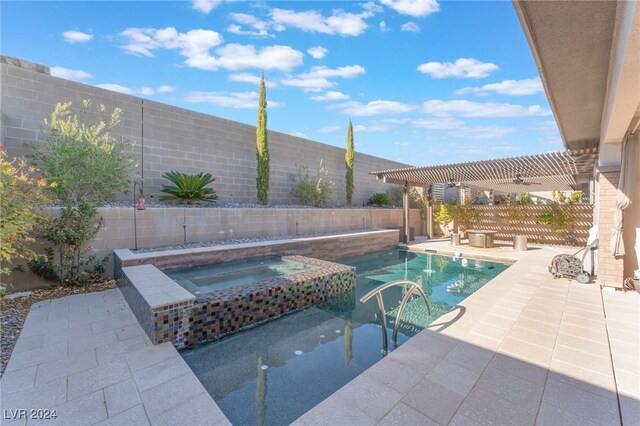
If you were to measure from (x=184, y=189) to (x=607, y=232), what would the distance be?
391 inches

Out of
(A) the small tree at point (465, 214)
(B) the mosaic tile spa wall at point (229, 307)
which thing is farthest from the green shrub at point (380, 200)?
(B) the mosaic tile spa wall at point (229, 307)

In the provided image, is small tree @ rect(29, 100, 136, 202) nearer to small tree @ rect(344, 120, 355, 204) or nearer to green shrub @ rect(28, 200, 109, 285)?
green shrub @ rect(28, 200, 109, 285)

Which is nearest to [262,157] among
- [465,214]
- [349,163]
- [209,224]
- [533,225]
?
[209,224]

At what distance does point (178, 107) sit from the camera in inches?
353

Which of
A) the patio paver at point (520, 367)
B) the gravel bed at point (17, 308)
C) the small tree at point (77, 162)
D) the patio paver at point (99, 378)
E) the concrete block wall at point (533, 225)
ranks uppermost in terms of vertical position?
the small tree at point (77, 162)

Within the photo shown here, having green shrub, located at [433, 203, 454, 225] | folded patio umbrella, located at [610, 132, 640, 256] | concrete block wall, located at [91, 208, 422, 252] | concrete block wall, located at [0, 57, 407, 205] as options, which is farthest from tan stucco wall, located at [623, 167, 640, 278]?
concrete block wall, located at [0, 57, 407, 205]

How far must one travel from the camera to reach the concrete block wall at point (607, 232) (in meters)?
5.23

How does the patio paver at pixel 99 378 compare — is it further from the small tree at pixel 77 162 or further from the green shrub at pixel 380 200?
the green shrub at pixel 380 200

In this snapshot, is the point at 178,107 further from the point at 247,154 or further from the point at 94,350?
the point at 94,350

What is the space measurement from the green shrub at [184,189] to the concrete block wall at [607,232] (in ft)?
31.2

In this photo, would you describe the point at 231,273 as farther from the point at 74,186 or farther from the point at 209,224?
the point at 74,186

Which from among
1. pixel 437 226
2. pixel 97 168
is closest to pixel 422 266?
pixel 437 226

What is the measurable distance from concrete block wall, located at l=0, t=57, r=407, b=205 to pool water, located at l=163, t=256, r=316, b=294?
152 inches

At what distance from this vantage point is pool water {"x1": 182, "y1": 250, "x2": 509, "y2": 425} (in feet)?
8.32
